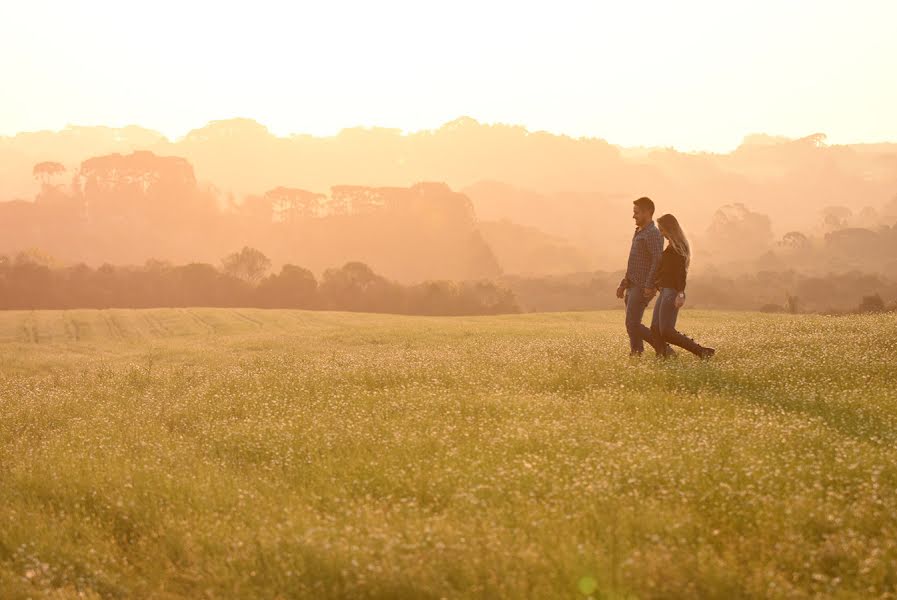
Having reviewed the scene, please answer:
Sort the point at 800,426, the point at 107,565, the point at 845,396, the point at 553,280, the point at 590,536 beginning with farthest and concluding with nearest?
the point at 553,280
the point at 845,396
the point at 800,426
the point at 107,565
the point at 590,536

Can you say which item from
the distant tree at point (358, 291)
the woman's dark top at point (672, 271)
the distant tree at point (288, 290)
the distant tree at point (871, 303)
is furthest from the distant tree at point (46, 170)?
the woman's dark top at point (672, 271)

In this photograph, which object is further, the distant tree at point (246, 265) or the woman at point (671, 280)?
the distant tree at point (246, 265)

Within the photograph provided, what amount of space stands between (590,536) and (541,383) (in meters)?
7.07

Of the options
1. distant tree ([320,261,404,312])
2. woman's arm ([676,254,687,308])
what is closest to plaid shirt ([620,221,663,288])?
woman's arm ([676,254,687,308])

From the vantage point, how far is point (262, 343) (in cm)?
2830

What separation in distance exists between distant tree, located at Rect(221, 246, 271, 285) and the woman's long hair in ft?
239

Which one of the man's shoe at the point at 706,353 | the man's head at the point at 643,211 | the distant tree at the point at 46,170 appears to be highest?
the distant tree at the point at 46,170

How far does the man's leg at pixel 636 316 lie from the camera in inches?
598

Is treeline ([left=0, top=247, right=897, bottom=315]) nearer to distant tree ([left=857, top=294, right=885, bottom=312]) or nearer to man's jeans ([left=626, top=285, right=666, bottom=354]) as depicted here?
distant tree ([left=857, top=294, right=885, bottom=312])

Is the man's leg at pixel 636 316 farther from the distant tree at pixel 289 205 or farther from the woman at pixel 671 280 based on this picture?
the distant tree at pixel 289 205

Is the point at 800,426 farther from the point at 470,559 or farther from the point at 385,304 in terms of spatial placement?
the point at 385,304

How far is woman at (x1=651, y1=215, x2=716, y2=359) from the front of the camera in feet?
48.6

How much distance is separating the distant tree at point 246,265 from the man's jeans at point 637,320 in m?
71.8

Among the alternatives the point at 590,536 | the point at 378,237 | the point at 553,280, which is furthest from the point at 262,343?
the point at 378,237
